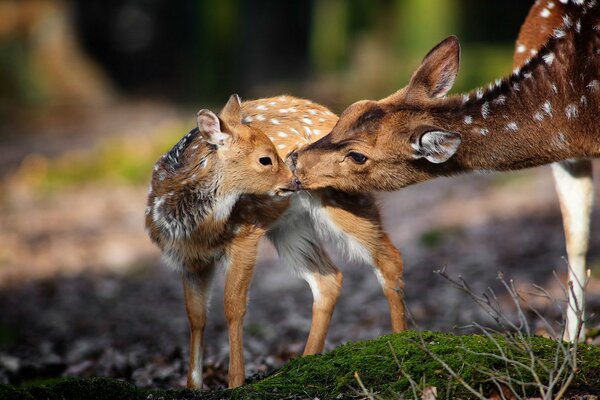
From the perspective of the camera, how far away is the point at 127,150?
15.3 metres

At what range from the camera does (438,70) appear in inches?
224

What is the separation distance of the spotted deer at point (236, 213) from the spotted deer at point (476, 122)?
0.36 metres

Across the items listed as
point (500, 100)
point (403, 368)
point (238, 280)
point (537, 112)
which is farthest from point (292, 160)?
point (403, 368)

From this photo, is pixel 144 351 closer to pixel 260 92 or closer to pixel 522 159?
pixel 522 159

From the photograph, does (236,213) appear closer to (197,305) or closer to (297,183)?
(297,183)

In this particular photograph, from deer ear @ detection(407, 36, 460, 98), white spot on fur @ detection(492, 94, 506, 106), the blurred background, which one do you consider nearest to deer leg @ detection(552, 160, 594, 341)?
white spot on fur @ detection(492, 94, 506, 106)

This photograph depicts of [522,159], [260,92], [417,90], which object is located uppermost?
[260,92]

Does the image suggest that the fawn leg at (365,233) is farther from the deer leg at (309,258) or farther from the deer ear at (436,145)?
the deer ear at (436,145)

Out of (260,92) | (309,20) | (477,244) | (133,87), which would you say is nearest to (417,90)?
(477,244)

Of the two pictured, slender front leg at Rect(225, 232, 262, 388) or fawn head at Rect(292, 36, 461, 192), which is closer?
fawn head at Rect(292, 36, 461, 192)

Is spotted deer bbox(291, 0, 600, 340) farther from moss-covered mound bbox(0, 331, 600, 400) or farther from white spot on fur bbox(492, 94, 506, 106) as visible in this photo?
moss-covered mound bbox(0, 331, 600, 400)

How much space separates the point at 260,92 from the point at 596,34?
19.1 m

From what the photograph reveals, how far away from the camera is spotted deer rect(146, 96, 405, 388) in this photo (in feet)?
19.2

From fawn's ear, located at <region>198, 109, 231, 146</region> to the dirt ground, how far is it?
164 centimetres
